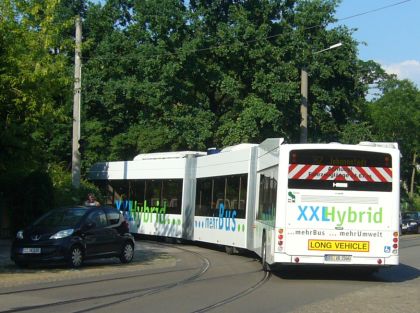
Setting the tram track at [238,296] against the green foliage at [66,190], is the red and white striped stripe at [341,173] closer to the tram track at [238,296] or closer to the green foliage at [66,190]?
the tram track at [238,296]

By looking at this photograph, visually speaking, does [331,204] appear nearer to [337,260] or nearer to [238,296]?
[337,260]

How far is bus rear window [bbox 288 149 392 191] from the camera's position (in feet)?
49.0

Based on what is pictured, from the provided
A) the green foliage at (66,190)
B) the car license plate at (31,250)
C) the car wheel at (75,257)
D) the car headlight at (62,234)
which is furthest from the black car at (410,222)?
the car license plate at (31,250)

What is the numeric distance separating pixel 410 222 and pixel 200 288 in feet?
115

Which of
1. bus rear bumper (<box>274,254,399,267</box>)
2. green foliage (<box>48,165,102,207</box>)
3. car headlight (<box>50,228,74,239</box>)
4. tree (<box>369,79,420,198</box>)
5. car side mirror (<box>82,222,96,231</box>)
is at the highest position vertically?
tree (<box>369,79,420,198</box>)

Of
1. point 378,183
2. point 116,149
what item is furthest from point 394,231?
point 116,149

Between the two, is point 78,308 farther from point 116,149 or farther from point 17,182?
point 116,149

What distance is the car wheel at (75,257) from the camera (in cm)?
1677

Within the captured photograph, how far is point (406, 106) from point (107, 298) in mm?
46230

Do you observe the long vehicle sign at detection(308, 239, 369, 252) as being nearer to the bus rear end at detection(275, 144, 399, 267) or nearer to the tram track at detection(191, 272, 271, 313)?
the bus rear end at detection(275, 144, 399, 267)

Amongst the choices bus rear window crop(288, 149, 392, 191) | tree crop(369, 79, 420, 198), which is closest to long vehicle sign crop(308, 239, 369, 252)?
bus rear window crop(288, 149, 392, 191)

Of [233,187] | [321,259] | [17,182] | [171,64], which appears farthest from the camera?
[171,64]

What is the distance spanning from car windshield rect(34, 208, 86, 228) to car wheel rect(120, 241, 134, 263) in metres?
1.72

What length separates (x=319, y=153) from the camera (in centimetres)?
1508
